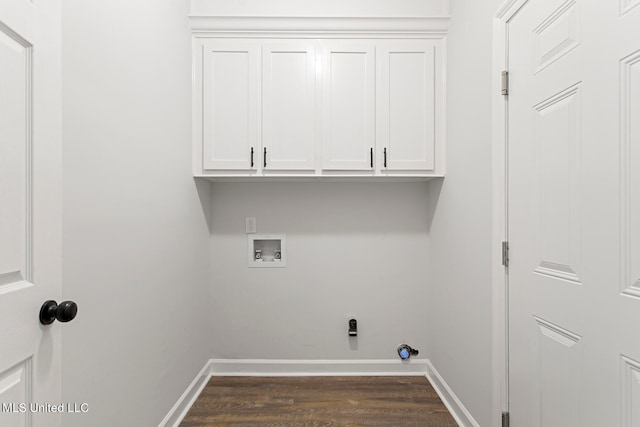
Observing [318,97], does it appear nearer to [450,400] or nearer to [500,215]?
[500,215]

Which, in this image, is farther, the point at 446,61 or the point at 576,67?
the point at 446,61

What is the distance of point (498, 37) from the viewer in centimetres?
142

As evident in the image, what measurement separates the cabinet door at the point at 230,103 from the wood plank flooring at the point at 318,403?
1.50 meters

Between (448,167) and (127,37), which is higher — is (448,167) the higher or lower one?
the lower one

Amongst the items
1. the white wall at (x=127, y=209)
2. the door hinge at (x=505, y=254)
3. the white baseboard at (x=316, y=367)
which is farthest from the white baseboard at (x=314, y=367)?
the door hinge at (x=505, y=254)

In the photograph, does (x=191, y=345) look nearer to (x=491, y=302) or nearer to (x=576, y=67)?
(x=491, y=302)

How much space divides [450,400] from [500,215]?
124 cm

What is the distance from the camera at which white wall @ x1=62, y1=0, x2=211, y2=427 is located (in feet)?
3.45

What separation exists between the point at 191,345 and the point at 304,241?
1.02 m

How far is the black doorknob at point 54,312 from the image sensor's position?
2.55ft

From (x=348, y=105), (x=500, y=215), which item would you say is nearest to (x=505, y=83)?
(x=500, y=215)

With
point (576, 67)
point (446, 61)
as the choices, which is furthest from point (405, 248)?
point (576, 67)

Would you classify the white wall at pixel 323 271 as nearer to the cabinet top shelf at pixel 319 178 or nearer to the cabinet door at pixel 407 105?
the cabinet top shelf at pixel 319 178

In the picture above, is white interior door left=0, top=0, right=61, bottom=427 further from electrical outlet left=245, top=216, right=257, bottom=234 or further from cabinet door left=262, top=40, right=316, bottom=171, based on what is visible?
electrical outlet left=245, top=216, right=257, bottom=234
